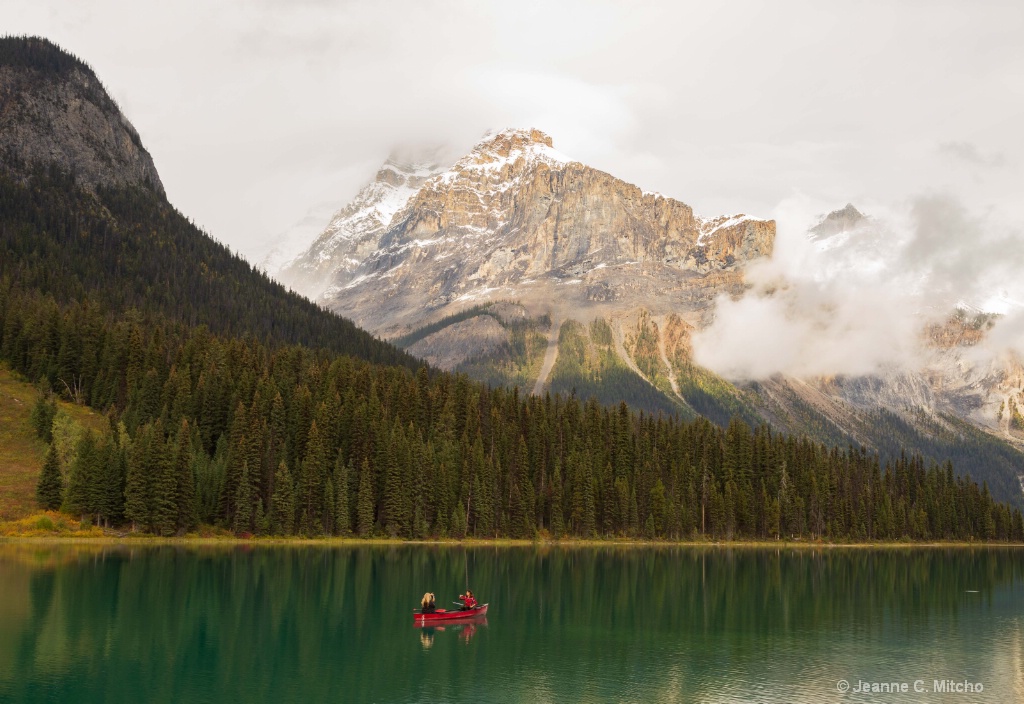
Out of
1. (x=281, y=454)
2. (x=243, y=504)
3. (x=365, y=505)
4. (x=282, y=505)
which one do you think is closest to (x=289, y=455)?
(x=281, y=454)

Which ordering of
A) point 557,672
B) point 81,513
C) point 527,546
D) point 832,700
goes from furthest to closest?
point 527,546
point 81,513
point 557,672
point 832,700

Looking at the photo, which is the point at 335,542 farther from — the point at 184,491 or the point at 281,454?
the point at 184,491

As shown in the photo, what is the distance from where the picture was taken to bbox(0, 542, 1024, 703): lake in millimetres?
51344

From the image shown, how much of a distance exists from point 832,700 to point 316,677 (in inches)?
1162

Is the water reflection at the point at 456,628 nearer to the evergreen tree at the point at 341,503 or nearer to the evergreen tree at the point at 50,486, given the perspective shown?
the evergreen tree at the point at 341,503

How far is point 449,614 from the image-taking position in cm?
7388

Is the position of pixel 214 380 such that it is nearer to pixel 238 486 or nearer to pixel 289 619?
pixel 238 486

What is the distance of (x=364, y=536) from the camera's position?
16000 centimetres

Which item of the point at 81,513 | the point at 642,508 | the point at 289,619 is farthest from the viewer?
the point at 642,508

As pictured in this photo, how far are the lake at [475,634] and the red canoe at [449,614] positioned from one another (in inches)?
40.6

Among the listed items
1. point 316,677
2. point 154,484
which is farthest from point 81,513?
point 316,677

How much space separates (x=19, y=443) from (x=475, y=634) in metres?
116

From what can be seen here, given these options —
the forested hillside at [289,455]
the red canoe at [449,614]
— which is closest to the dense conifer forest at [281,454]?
the forested hillside at [289,455]

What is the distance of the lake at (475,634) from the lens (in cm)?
5134
